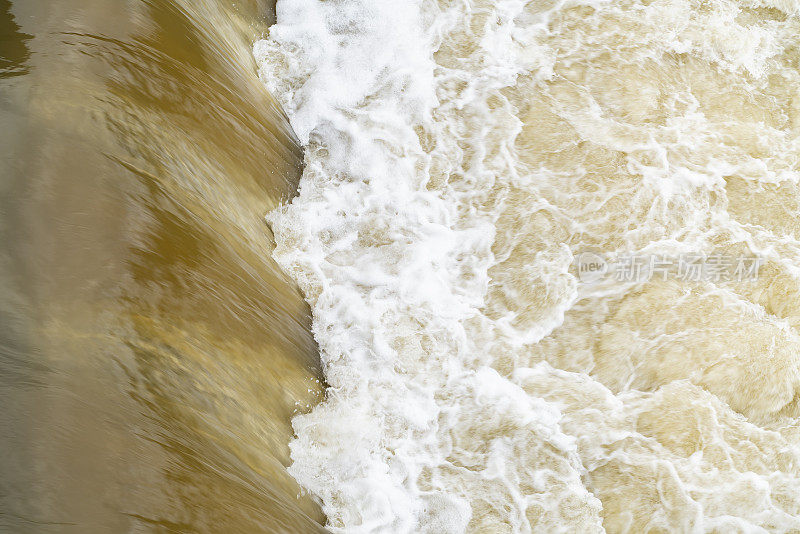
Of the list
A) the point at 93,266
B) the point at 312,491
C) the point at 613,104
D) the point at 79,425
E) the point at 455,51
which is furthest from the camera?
the point at 455,51

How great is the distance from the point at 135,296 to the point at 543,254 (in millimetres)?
2327

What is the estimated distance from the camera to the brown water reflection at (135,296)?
2365 millimetres

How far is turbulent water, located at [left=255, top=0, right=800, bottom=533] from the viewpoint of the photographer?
3.40 metres

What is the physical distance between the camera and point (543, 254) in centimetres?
411

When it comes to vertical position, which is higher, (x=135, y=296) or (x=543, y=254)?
(x=135, y=296)

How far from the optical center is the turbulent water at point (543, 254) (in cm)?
340

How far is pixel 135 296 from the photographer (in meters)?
2.74

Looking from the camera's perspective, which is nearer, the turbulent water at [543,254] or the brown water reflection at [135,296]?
the brown water reflection at [135,296]

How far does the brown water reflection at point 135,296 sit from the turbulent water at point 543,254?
44cm

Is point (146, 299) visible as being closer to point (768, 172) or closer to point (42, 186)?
point (42, 186)

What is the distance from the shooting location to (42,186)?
9.01ft

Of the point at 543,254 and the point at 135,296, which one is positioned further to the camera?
the point at 543,254

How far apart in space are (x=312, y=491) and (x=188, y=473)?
83cm

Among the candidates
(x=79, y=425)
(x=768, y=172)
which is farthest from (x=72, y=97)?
(x=768, y=172)
